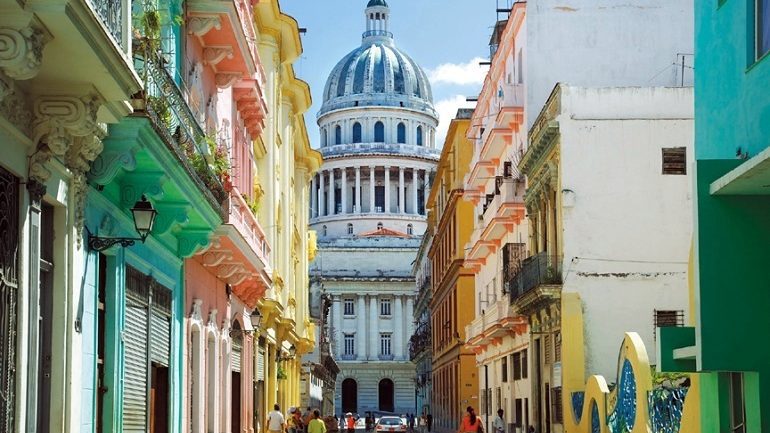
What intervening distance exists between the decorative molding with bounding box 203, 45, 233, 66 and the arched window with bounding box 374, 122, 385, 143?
379 ft

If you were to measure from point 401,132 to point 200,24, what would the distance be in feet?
392

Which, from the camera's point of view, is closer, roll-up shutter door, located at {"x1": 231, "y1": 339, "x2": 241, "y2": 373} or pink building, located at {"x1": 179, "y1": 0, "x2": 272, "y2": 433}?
pink building, located at {"x1": 179, "y1": 0, "x2": 272, "y2": 433}

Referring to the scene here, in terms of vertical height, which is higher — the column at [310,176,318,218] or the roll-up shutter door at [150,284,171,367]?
the column at [310,176,318,218]

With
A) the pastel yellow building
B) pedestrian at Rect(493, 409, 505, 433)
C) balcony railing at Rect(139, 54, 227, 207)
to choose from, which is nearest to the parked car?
the pastel yellow building

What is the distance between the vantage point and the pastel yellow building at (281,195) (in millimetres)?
32781

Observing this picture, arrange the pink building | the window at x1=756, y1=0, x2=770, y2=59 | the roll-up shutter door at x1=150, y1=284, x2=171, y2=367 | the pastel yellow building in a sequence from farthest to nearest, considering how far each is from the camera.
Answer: the pastel yellow building
the pink building
the roll-up shutter door at x1=150, y1=284, x2=171, y2=367
the window at x1=756, y1=0, x2=770, y2=59

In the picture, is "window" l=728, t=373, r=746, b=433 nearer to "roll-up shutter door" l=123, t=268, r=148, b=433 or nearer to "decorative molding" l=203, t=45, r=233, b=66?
"roll-up shutter door" l=123, t=268, r=148, b=433

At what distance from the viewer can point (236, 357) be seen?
27531 mm

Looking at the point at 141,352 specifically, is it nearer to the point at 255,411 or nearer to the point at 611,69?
the point at 255,411

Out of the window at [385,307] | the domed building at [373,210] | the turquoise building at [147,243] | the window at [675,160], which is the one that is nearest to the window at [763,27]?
the turquoise building at [147,243]

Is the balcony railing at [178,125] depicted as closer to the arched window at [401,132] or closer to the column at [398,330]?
the column at [398,330]

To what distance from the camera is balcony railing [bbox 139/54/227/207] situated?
13.6 meters

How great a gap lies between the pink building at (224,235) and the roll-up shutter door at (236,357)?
0.02 m

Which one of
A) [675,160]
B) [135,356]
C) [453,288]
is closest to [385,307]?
[453,288]
